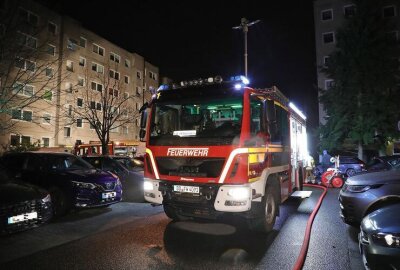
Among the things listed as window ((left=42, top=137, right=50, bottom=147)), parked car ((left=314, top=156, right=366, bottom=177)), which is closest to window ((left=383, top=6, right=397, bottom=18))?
parked car ((left=314, top=156, right=366, bottom=177))

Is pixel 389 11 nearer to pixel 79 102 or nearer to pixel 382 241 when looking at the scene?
pixel 79 102

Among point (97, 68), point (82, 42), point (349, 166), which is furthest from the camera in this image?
point (97, 68)

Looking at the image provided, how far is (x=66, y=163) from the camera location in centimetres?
975

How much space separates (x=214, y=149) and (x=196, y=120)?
36.9 inches

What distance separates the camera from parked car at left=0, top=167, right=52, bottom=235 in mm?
5742

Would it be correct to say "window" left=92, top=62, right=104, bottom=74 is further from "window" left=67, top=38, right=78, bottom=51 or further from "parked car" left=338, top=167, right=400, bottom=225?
"parked car" left=338, top=167, right=400, bottom=225

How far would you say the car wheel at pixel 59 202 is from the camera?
849 centimetres

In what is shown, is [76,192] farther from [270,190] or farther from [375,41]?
[375,41]

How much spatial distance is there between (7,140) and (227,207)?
30072 millimetres

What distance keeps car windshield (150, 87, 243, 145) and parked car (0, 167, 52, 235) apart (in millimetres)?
A: 2549

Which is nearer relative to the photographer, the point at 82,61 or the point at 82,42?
the point at 82,61

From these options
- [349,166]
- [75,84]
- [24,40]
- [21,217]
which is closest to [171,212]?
[21,217]

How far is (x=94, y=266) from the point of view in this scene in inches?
197

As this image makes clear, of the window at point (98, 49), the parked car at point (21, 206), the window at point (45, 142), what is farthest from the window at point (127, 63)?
the parked car at point (21, 206)
